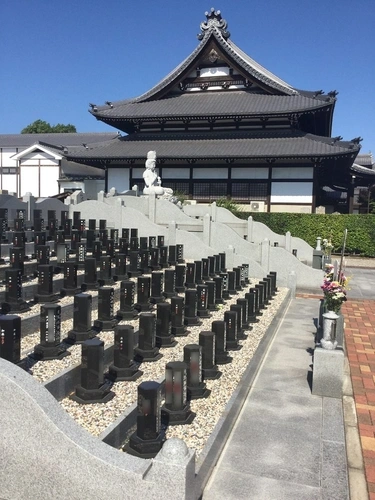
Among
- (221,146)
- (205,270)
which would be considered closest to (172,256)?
(205,270)

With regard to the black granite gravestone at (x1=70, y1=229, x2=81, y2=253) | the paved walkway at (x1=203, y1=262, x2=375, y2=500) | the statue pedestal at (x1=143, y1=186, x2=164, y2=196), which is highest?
the statue pedestal at (x1=143, y1=186, x2=164, y2=196)

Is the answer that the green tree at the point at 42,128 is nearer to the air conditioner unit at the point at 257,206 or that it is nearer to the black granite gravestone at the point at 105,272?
the air conditioner unit at the point at 257,206

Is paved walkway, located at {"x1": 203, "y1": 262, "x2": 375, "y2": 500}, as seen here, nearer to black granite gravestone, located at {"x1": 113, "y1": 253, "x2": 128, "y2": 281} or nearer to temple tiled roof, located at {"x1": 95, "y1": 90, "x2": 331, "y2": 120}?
black granite gravestone, located at {"x1": 113, "y1": 253, "x2": 128, "y2": 281}

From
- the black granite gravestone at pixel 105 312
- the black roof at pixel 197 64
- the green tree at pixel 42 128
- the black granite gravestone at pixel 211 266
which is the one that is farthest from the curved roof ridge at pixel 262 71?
the green tree at pixel 42 128

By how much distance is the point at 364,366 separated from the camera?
7246 millimetres

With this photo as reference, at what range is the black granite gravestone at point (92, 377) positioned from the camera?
489cm

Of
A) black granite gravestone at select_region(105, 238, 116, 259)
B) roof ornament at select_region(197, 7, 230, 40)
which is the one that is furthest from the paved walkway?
roof ornament at select_region(197, 7, 230, 40)

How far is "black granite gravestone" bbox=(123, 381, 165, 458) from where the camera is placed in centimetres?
409

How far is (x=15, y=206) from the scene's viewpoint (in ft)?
44.9

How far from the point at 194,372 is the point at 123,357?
0.99 meters

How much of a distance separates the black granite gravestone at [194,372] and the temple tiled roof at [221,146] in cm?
1949

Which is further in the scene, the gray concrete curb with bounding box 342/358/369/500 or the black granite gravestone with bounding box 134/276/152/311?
the black granite gravestone with bounding box 134/276/152/311

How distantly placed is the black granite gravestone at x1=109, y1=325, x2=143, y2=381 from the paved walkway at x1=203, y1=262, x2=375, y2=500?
1.59 metres

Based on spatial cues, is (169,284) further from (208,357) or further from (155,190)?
(155,190)
